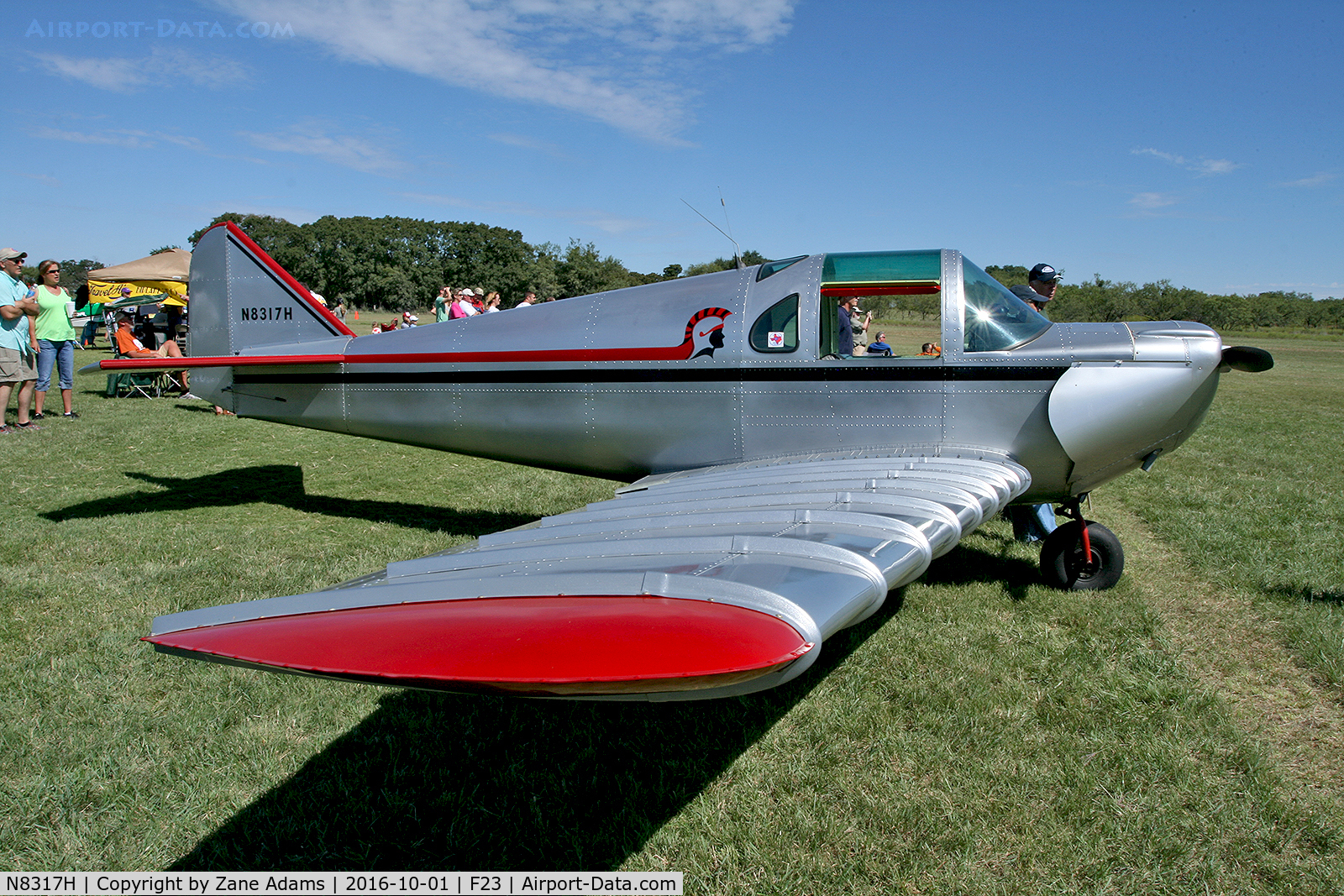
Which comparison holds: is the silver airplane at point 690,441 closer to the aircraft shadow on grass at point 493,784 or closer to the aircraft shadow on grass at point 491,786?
the aircraft shadow on grass at point 493,784

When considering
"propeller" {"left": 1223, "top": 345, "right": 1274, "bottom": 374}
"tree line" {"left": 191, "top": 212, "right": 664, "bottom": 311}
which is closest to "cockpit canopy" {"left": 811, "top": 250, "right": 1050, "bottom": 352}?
"propeller" {"left": 1223, "top": 345, "right": 1274, "bottom": 374}

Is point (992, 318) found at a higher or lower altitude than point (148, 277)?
lower

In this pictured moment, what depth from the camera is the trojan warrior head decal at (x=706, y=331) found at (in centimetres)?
455

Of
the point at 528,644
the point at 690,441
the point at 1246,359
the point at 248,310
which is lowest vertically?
the point at 528,644

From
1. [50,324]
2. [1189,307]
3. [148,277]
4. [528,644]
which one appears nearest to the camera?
[528,644]

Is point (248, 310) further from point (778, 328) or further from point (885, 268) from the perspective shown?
point (885, 268)

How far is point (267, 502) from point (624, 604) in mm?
6359

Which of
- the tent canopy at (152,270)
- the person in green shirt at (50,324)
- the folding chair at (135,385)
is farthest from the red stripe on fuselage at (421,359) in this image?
the tent canopy at (152,270)

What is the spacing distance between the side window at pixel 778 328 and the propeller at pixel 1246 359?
2.50 meters

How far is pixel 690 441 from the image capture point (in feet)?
15.5

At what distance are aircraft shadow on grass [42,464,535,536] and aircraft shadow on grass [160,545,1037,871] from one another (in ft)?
9.95

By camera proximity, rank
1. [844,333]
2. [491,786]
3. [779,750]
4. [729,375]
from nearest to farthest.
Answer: [491,786] → [779,750] → [729,375] → [844,333]

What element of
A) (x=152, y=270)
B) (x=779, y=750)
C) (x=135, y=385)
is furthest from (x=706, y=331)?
(x=152, y=270)

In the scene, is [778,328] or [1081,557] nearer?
[778,328]
